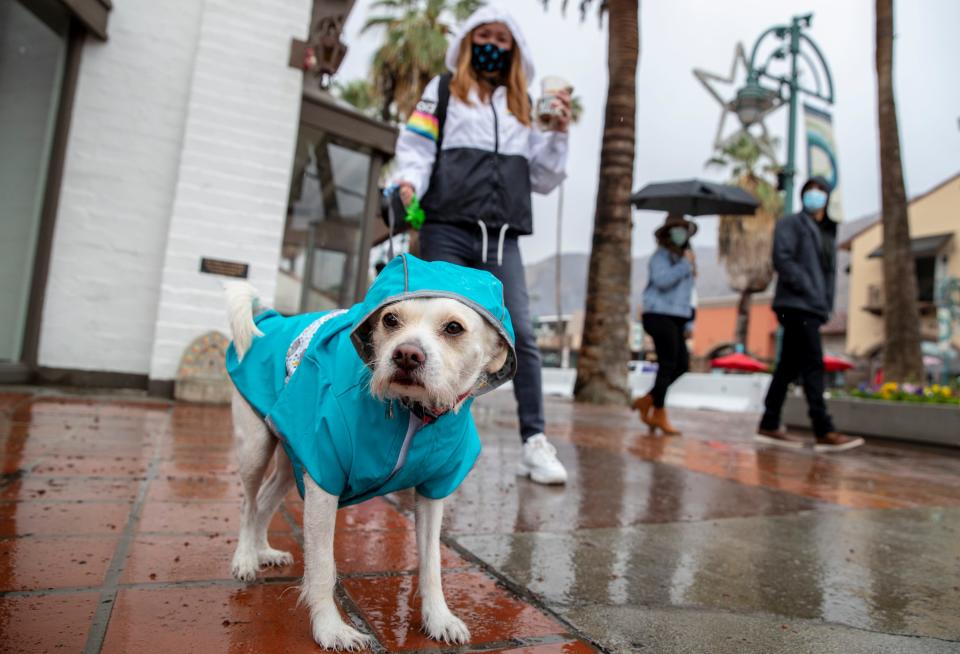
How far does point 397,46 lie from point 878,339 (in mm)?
26493

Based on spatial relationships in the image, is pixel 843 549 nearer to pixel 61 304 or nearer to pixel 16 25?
pixel 61 304

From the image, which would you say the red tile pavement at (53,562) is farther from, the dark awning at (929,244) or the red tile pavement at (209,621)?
the dark awning at (929,244)

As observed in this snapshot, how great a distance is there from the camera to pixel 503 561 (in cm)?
231

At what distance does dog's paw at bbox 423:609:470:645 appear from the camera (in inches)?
66.5

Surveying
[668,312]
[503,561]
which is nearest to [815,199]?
[668,312]

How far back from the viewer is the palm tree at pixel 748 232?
34.0 meters

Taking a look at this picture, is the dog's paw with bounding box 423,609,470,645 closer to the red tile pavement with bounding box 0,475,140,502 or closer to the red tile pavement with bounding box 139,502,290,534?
the red tile pavement with bounding box 139,502,290,534

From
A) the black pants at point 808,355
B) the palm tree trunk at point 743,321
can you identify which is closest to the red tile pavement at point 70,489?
the black pants at point 808,355

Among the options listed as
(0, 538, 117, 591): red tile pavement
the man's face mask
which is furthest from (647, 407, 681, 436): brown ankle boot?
(0, 538, 117, 591): red tile pavement

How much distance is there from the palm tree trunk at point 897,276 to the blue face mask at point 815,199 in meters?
5.00

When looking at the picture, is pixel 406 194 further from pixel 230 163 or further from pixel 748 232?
pixel 748 232

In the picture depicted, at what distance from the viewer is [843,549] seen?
9.18 feet

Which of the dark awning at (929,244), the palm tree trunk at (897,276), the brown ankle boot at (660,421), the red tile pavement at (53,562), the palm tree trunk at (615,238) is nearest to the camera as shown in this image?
the red tile pavement at (53,562)

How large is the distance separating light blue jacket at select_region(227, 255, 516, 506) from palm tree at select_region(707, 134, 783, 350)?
113ft
